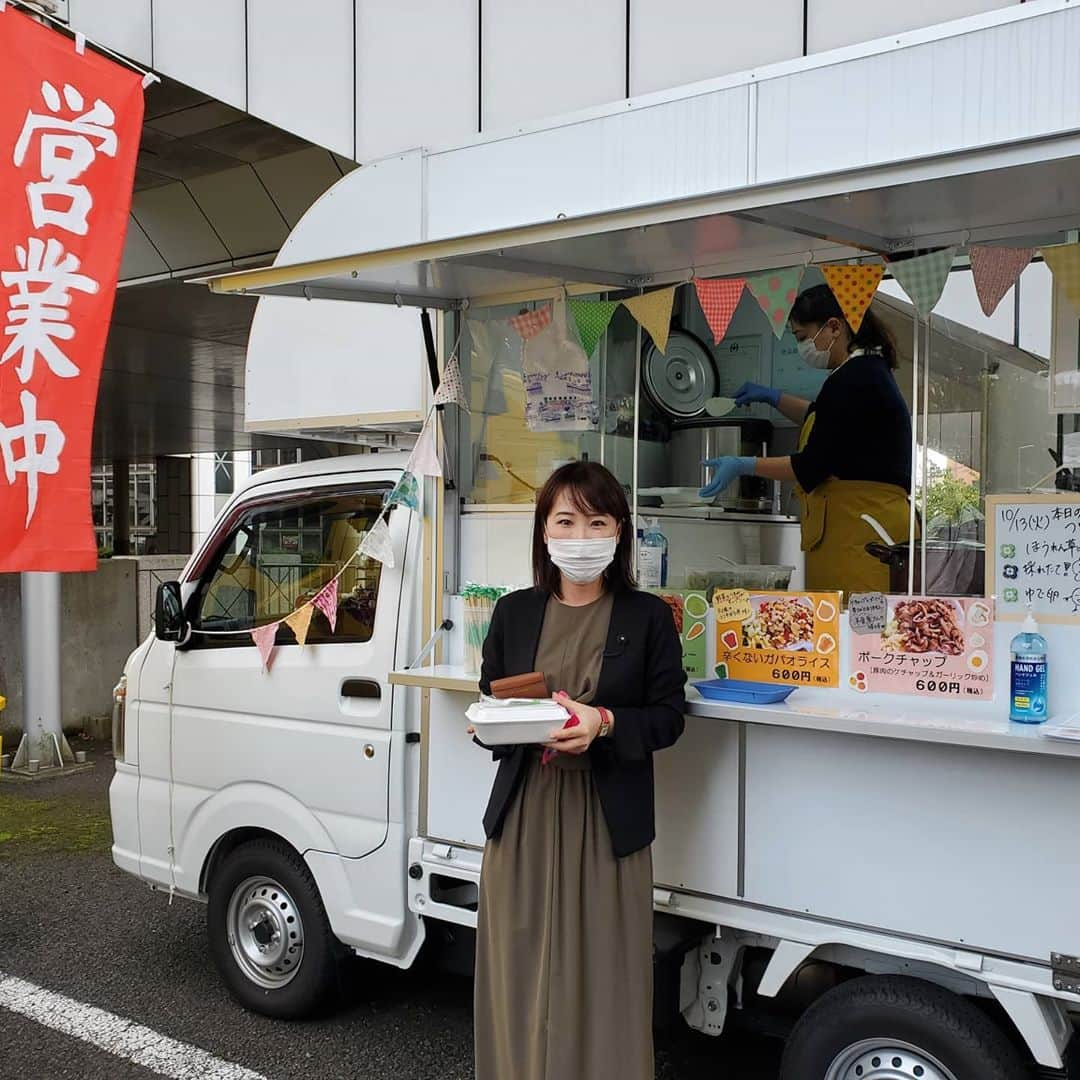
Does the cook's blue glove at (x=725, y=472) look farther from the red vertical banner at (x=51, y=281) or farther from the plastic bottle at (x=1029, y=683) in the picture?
the red vertical banner at (x=51, y=281)

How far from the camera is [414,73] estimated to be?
19.1ft

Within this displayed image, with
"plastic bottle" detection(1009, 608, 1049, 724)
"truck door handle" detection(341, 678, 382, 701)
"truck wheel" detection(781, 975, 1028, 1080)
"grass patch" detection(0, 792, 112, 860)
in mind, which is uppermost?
"plastic bottle" detection(1009, 608, 1049, 724)

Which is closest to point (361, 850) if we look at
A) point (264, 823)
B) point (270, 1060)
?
point (264, 823)

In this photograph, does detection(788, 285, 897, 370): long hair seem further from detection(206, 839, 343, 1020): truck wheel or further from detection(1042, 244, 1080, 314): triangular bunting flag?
detection(206, 839, 343, 1020): truck wheel

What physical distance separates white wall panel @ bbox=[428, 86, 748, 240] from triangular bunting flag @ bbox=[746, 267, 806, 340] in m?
0.46

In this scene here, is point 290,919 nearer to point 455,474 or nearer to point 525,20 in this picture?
point 455,474

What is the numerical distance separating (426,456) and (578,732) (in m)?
1.45

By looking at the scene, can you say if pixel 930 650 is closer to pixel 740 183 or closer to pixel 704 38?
pixel 740 183

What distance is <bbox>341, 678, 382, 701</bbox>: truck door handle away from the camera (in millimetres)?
3850

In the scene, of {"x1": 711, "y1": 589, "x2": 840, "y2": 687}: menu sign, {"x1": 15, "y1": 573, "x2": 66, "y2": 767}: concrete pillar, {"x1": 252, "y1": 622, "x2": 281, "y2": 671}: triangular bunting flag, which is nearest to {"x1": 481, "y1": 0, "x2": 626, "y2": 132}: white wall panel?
{"x1": 252, "y1": 622, "x2": 281, "y2": 671}: triangular bunting flag

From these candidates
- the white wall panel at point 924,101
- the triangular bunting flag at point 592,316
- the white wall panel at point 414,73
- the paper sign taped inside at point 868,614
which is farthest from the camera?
the white wall panel at point 414,73

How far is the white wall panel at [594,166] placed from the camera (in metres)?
2.95

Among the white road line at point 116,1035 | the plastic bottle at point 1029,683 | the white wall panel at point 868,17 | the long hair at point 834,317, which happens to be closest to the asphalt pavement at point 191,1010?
the white road line at point 116,1035

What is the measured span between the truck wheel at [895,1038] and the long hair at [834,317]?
2.26 meters
